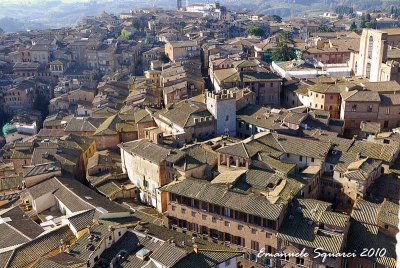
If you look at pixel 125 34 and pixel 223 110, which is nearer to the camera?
pixel 223 110

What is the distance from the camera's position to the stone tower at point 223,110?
183ft

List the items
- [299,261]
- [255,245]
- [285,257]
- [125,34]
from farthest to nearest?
[125,34]
[255,245]
[285,257]
[299,261]

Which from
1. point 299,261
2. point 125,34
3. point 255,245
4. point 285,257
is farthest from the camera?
point 125,34

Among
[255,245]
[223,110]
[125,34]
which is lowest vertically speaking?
[255,245]

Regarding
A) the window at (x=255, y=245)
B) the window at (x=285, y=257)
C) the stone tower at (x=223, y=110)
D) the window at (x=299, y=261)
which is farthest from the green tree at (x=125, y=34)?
the window at (x=299, y=261)

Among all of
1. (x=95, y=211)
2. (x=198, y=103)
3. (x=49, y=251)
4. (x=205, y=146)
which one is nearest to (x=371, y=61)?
(x=198, y=103)

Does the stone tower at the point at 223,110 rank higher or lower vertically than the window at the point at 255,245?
higher

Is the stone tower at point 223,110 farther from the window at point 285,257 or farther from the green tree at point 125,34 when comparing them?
the green tree at point 125,34

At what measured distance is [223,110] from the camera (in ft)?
185

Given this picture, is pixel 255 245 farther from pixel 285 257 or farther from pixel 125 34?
pixel 125 34

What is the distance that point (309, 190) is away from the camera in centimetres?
4378

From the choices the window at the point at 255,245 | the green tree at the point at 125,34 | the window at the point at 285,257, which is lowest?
the window at the point at 285,257

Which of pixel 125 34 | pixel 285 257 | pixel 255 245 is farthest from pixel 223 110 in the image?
pixel 125 34

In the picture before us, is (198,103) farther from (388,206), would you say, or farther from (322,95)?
(388,206)
